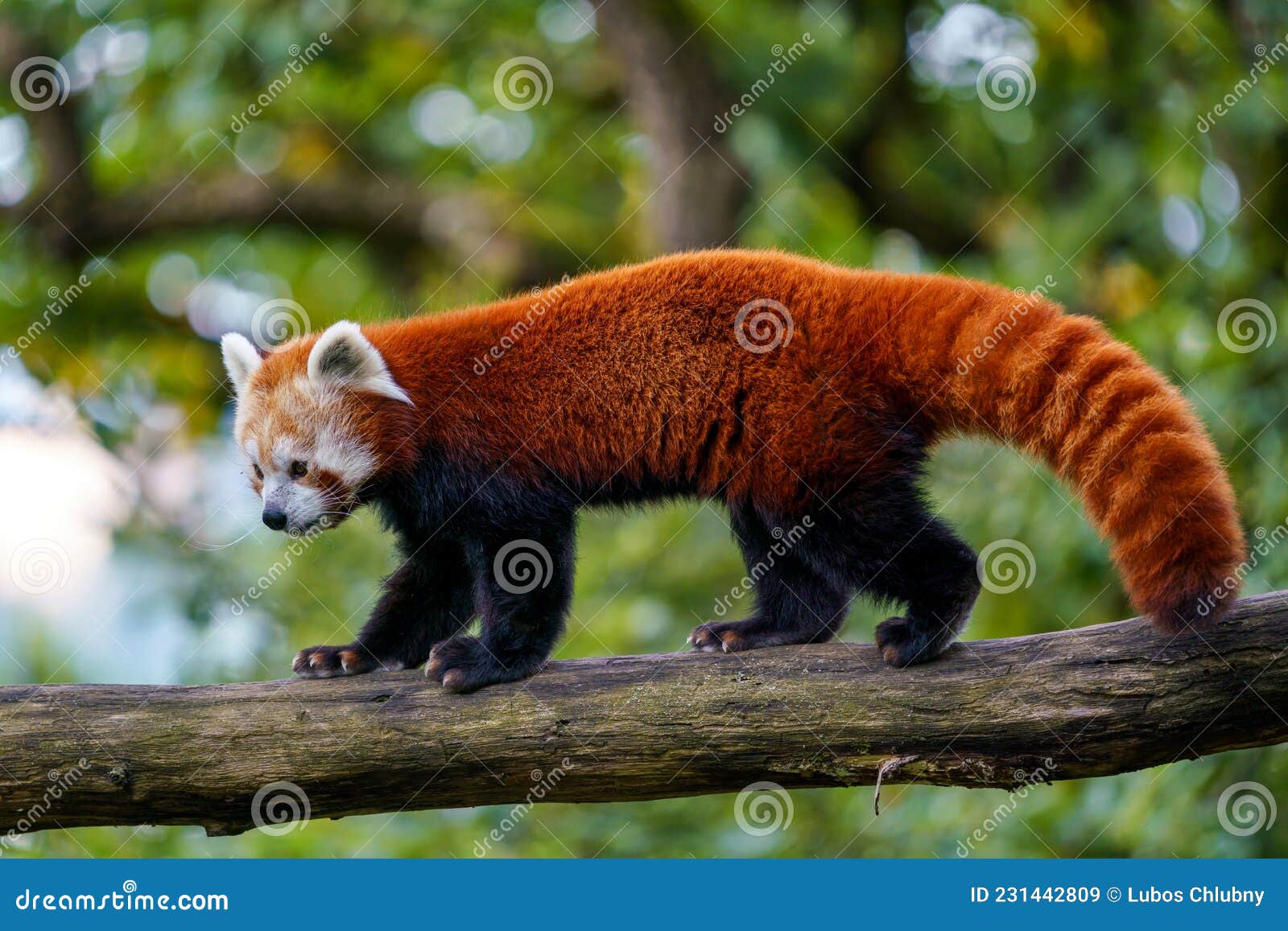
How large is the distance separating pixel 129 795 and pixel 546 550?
160 centimetres

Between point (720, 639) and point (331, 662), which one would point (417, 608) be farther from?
point (720, 639)

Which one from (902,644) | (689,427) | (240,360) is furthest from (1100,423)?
(240,360)

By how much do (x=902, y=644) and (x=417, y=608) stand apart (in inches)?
76.3

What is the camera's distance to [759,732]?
3.95 meters

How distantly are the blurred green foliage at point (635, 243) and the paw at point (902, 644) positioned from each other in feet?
4.99

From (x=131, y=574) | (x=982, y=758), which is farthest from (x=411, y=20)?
(x=982, y=758)

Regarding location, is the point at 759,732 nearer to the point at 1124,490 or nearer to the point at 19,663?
the point at 1124,490

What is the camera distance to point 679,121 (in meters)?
8.17

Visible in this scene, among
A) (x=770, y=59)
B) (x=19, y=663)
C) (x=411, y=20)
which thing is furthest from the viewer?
(x=411, y=20)

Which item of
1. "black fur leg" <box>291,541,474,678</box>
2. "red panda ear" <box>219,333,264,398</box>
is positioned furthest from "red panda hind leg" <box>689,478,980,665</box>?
"red panda ear" <box>219,333,264,398</box>

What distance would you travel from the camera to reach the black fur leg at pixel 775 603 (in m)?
4.63

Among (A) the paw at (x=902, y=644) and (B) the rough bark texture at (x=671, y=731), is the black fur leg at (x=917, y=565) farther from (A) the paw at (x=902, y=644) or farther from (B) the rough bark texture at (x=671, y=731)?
(B) the rough bark texture at (x=671, y=731)

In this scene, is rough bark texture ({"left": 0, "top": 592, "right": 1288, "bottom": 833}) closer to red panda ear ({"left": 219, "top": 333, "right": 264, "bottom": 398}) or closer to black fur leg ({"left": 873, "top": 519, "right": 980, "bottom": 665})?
black fur leg ({"left": 873, "top": 519, "right": 980, "bottom": 665})

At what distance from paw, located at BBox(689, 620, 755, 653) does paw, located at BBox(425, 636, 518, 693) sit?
76 centimetres
